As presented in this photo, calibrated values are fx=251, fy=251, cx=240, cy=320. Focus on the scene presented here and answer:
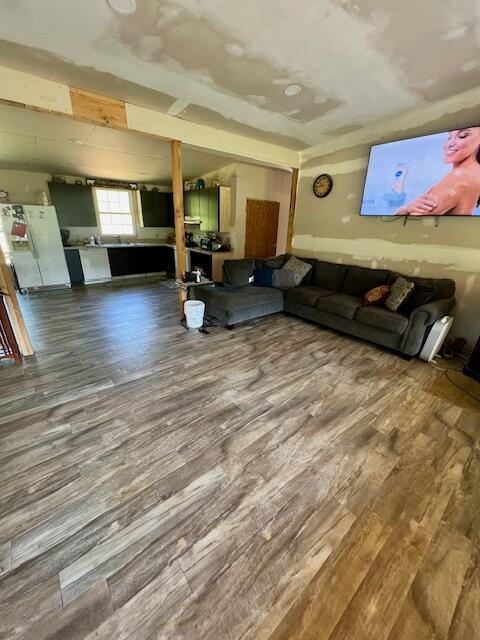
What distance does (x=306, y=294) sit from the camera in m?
3.61

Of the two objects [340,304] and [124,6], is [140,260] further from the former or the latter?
[124,6]

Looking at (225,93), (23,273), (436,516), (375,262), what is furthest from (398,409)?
(23,273)

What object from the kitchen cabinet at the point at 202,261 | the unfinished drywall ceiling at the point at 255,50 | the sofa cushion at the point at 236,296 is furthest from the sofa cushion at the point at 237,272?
the unfinished drywall ceiling at the point at 255,50

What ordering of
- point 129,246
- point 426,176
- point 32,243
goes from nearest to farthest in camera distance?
1. point 426,176
2. point 32,243
3. point 129,246

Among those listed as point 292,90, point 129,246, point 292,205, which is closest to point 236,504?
point 292,90

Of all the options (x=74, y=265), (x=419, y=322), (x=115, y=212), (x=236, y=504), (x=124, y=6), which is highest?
(x=124, y=6)

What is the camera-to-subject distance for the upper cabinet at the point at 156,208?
21.0ft

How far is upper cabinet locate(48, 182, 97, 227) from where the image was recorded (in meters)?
5.39

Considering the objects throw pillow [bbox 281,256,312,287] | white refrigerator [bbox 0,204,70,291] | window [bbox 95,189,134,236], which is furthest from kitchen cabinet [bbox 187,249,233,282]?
white refrigerator [bbox 0,204,70,291]

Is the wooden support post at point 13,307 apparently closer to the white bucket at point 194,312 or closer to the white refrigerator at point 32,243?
the white bucket at point 194,312

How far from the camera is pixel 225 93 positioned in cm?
248

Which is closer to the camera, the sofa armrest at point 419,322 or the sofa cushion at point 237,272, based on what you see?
the sofa armrest at point 419,322

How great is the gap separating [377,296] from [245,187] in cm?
359

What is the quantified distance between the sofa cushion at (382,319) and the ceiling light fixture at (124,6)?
314 cm
